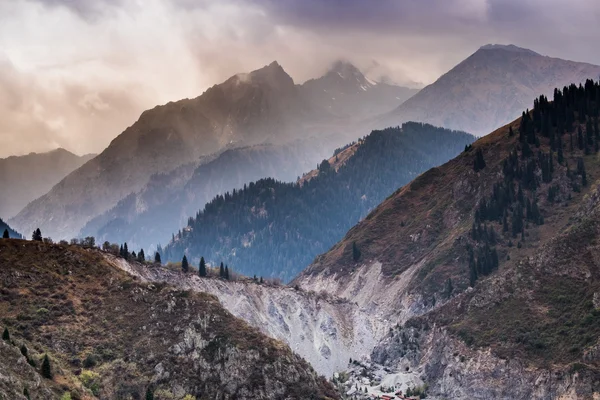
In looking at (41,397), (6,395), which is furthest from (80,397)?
(6,395)

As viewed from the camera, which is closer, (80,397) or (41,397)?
(41,397)

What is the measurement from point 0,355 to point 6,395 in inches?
753

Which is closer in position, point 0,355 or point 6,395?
point 6,395

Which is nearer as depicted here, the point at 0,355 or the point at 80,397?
the point at 0,355

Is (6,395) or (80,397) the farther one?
(80,397)

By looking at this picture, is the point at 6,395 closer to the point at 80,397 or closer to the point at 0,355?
the point at 0,355

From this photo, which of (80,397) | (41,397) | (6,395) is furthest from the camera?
(80,397)

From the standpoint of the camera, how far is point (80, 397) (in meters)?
199

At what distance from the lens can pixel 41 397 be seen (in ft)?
602

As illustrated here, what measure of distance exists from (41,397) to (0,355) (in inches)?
475

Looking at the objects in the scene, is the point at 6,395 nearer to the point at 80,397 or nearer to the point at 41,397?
the point at 41,397

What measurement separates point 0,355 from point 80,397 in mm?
20783

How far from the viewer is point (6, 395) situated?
169375mm

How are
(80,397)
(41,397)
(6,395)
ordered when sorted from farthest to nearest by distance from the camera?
(80,397)
(41,397)
(6,395)
